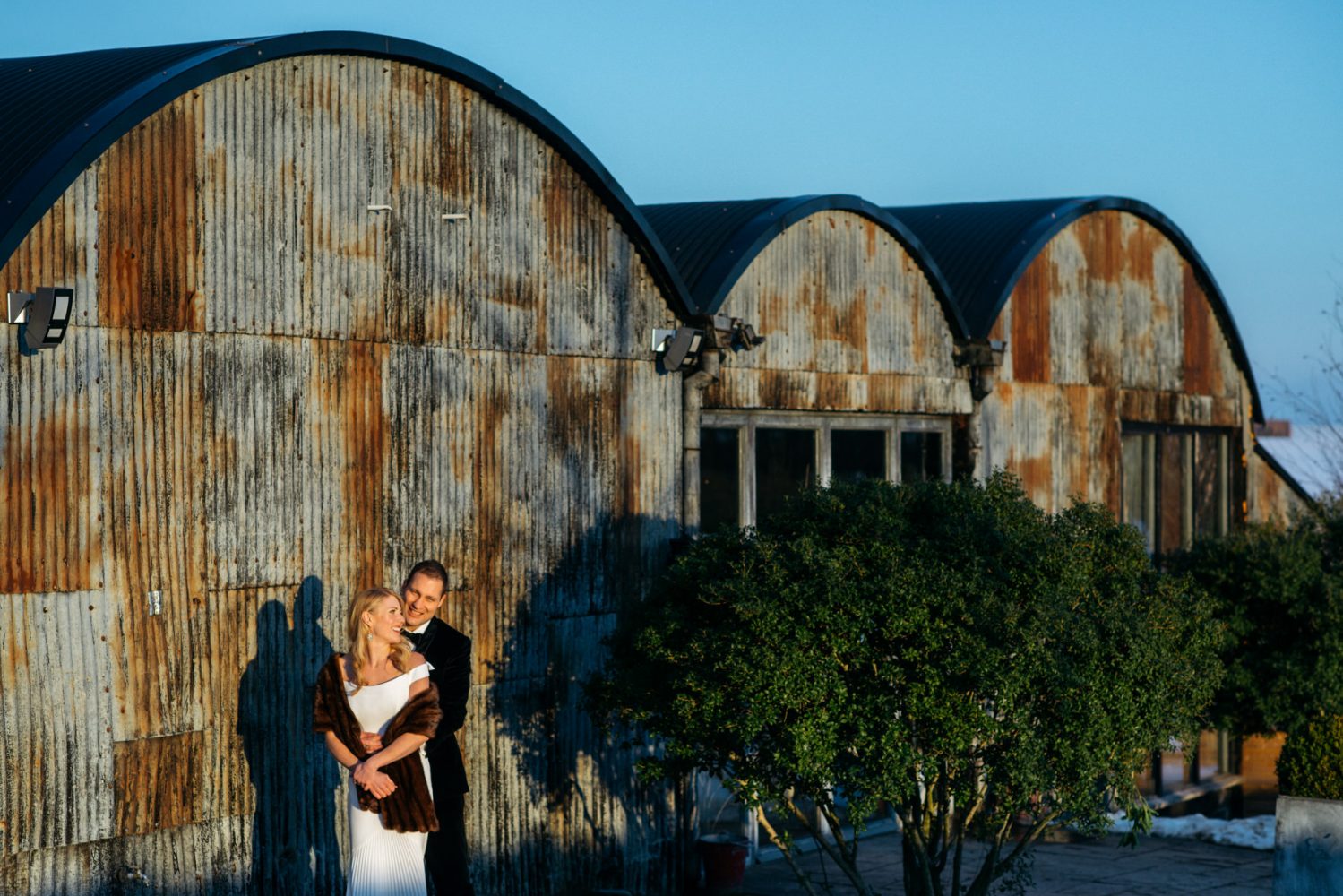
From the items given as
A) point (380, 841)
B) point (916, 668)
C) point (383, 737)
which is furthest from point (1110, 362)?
point (380, 841)

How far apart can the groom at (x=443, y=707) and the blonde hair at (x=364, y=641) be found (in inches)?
17.2

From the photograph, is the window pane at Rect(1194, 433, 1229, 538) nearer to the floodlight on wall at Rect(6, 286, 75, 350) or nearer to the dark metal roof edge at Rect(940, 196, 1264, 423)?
the dark metal roof edge at Rect(940, 196, 1264, 423)

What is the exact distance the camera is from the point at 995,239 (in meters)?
15.9

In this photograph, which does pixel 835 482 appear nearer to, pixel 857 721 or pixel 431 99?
pixel 857 721

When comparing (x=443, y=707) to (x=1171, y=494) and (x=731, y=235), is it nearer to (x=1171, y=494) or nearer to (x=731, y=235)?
(x=731, y=235)

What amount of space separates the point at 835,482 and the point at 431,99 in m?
3.27

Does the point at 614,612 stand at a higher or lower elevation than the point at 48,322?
lower

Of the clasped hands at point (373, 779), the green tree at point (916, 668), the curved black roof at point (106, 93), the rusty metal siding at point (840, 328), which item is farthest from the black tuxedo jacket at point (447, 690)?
the rusty metal siding at point (840, 328)

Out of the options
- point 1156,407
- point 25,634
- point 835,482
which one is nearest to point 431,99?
point 835,482

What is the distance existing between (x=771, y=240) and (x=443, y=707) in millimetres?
5468

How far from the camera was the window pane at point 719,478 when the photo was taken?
12172 mm

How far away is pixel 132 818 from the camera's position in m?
8.30

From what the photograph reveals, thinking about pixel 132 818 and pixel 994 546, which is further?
pixel 994 546

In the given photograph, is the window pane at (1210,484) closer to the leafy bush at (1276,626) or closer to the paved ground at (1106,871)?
the leafy bush at (1276,626)
